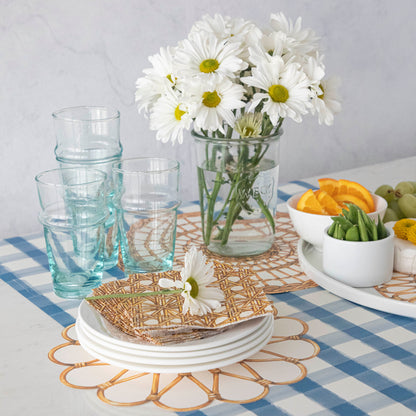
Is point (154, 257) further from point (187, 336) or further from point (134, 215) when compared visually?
point (187, 336)

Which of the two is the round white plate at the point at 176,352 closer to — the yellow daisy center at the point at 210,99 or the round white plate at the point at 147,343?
the round white plate at the point at 147,343

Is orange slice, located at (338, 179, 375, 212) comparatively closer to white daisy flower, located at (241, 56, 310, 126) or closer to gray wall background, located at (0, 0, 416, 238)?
white daisy flower, located at (241, 56, 310, 126)

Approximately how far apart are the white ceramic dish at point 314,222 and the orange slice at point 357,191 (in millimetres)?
20

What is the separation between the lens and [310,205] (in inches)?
49.0

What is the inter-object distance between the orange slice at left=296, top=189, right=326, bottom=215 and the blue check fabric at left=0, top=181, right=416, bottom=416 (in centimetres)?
16

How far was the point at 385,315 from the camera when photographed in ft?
3.49

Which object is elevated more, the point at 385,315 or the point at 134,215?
the point at 134,215

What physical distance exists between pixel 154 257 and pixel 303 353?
1.12 feet

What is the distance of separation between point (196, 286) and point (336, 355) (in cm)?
22

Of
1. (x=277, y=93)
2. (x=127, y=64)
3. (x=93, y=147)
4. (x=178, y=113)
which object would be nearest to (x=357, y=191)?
(x=277, y=93)

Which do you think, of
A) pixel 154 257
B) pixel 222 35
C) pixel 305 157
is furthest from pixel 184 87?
pixel 305 157

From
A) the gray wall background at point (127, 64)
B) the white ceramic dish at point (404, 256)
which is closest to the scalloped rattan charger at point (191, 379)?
the white ceramic dish at point (404, 256)

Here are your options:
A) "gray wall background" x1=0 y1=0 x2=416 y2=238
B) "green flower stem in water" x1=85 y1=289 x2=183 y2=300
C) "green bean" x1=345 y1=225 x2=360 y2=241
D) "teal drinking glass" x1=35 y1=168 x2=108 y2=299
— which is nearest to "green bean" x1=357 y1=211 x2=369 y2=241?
"green bean" x1=345 y1=225 x2=360 y2=241

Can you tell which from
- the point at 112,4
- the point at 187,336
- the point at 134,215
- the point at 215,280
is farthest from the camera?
the point at 112,4
